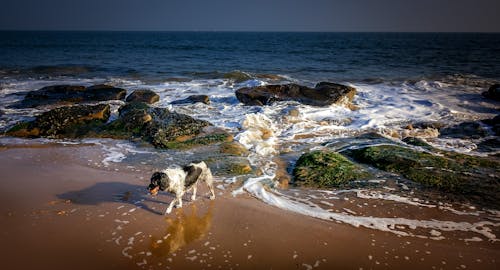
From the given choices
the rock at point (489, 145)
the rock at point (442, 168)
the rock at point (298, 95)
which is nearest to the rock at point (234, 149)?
the rock at point (442, 168)

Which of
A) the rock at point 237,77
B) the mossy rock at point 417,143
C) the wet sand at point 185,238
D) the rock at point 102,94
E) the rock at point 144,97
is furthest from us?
the rock at point 237,77

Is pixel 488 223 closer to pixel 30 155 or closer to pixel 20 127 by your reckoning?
pixel 30 155

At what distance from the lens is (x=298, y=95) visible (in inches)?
635

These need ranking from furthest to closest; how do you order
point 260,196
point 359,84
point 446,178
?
point 359,84, point 446,178, point 260,196

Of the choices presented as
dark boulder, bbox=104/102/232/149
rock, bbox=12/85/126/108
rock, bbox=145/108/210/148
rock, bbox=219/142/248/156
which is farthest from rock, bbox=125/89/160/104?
rock, bbox=219/142/248/156

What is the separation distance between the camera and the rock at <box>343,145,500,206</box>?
6406 mm

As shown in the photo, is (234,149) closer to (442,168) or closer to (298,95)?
(442,168)

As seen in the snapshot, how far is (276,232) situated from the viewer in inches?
197

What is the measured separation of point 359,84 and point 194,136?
1579 centimetres

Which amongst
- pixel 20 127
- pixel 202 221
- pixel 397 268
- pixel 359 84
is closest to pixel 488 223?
pixel 397 268

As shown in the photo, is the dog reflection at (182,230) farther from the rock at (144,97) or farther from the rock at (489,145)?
the rock at (144,97)

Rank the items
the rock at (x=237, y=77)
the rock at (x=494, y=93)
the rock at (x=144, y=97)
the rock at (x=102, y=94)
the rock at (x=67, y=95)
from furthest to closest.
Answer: the rock at (x=237, y=77) → the rock at (x=494, y=93) → the rock at (x=102, y=94) → the rock at (x=144, y=97) → the rock at (x=67, y=95)

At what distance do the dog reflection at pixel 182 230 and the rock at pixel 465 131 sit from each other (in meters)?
8.85

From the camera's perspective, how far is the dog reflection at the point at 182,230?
4.62m
